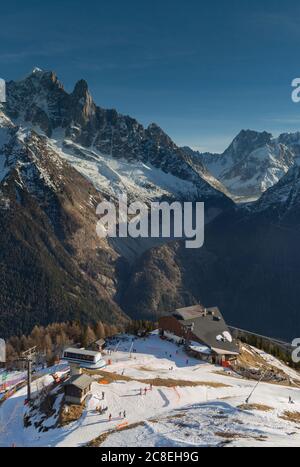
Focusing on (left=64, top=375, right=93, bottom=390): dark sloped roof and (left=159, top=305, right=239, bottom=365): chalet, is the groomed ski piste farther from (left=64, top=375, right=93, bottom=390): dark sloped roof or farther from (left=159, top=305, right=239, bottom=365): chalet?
(left=159, top=305, right=239, bottom=365): chalet

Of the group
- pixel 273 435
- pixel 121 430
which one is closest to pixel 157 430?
pixel 121 430

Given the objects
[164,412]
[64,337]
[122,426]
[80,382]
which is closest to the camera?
[122,426]

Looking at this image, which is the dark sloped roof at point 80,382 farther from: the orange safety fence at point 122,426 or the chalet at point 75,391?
the orange safety fence at point 122,426

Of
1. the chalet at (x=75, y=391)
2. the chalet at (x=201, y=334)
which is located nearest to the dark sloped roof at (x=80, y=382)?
the chalet at (x=75, y=391)

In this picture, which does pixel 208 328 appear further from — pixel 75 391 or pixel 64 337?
pixel 64 337

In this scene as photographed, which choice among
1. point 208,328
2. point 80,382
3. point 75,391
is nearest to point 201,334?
point 208,328

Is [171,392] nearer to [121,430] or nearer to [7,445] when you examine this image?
[121,430]
